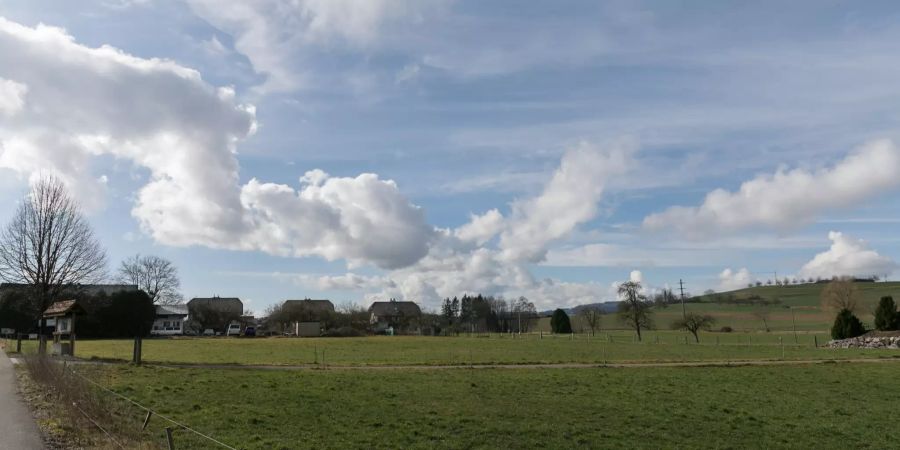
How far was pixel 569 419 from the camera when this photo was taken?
1859cm

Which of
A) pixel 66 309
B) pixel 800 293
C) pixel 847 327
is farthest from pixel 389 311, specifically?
pixel 66 309

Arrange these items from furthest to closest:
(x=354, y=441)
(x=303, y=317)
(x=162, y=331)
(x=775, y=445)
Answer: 1. (x=303, y=317)
2. (x=162, y=331)
3. (x=775, y=445)
4. (x=354, y=441)

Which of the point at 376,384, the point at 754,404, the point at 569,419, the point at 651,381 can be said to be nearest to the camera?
the point at 569,419

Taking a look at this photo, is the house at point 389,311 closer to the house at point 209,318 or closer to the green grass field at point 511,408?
the house at point 209,318

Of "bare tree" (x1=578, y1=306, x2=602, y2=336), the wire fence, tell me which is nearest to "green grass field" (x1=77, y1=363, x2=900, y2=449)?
the wire fence

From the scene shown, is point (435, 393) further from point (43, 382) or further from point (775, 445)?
point (43, 382)

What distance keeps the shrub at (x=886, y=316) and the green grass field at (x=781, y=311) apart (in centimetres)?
2154

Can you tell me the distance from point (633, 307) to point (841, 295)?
1187 inches

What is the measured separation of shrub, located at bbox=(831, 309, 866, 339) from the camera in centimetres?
7156

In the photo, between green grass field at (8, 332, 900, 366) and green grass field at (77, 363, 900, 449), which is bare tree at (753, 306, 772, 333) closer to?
green grass field at (8, 332, 900, 366)

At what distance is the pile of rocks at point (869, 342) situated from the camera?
6300 cm

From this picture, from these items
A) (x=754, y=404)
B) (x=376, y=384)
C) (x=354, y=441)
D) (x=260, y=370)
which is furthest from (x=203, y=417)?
(x=754, y=404)

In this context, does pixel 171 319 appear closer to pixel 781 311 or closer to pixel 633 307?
pixel 633 307

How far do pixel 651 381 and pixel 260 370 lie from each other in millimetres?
19902
